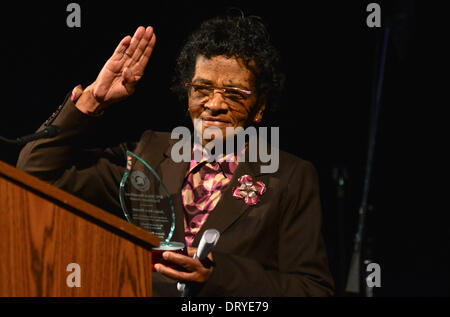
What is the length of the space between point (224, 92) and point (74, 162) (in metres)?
0.57

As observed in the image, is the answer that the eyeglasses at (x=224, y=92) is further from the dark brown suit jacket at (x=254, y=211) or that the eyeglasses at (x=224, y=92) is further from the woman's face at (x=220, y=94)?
the dark brown suit jacket at (x=254, y=211)

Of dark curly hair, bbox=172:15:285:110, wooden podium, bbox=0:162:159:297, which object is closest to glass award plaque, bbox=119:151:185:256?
wooden podium, bbox=0:162:159:297

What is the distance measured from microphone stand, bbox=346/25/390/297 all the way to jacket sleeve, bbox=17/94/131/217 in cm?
141

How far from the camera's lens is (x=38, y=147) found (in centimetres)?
169

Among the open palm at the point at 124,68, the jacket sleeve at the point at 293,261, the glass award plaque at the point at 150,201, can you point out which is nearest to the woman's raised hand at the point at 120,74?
the open palm at the point at 124,68

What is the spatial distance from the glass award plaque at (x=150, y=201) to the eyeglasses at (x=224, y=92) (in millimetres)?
583

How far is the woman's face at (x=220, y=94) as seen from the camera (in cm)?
178

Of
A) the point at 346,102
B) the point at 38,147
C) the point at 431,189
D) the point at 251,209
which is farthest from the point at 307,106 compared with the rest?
the point at 38,147

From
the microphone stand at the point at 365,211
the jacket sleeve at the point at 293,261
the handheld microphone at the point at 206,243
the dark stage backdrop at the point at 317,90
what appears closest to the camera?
the handheld microphone at the point at 206,243

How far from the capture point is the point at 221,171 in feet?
5.87

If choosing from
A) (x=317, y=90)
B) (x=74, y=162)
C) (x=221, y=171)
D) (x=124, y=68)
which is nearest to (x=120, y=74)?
(x=124, y=68)

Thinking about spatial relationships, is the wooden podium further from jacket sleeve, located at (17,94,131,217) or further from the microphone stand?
the microphone stand

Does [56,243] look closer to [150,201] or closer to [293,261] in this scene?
[150,201]
